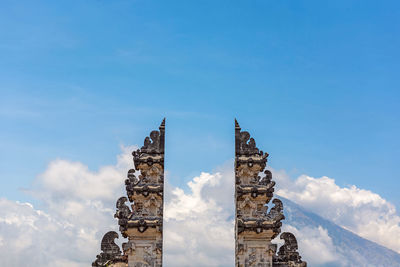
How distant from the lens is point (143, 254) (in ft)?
88.3

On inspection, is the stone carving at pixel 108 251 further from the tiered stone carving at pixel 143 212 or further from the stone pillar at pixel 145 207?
the stone pillar at pixel 145 207

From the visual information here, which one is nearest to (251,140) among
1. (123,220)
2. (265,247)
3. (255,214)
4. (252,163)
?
(252,163)

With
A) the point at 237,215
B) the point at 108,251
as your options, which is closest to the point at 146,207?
the point at 108,251

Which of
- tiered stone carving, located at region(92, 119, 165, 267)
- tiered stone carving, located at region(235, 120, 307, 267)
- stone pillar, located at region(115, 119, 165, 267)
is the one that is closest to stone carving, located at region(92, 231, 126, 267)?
tiered stone carving, located at region(92, 119, 165, 267)

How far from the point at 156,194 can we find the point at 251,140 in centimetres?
597

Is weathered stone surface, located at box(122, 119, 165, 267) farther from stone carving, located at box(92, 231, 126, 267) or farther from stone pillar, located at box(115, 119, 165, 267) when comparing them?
stone carving, located at box(92, 231, 126, 267)

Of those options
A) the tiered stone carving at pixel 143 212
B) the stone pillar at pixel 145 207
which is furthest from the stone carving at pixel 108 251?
the stone pillar at pixel 145 207

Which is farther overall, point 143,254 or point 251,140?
point 251,140

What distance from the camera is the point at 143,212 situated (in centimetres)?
2755

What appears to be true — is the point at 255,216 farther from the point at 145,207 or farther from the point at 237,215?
the point at 145,207

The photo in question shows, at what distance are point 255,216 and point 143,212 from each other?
5.91 m

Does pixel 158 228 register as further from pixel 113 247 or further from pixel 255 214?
pixel 255 214

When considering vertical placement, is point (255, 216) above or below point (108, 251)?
above

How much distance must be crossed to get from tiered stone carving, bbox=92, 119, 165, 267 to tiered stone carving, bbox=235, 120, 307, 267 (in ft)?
13.5
